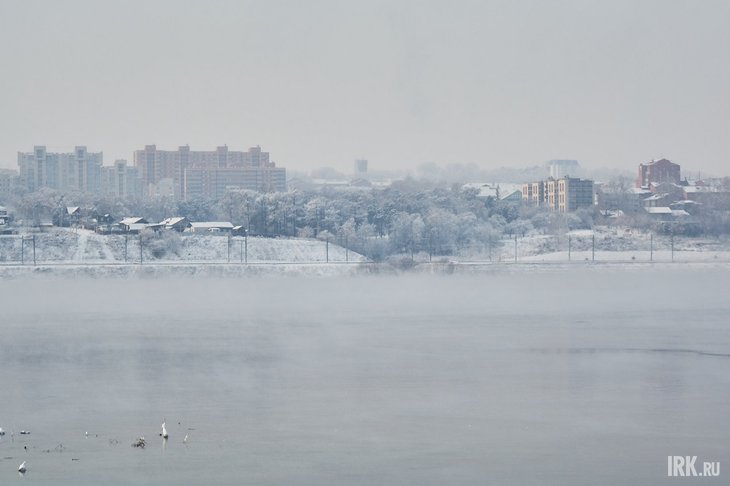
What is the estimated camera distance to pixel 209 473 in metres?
12.6

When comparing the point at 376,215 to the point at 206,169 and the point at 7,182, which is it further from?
the point at 206,169

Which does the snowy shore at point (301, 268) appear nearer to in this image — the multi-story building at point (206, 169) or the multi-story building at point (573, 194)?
the multi-story building at point (573, 194)

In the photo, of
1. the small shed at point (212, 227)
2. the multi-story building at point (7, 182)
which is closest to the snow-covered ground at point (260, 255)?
the small shed at point (212, 227)

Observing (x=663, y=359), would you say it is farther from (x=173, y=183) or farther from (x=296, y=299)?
(x=173, y=183)

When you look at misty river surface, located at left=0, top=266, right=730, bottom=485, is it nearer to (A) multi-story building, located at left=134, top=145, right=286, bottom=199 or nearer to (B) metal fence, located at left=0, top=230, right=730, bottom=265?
(B) metal fence, located at left=0, top=230, right=730, bottom=265

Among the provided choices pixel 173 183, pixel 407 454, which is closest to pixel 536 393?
pixel 407 454

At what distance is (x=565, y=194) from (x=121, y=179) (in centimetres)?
3955

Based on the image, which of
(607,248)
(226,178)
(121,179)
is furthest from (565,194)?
(121,179)

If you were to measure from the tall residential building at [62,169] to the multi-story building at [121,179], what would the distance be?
615 millimetres

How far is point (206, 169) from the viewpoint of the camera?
10050 centimetres

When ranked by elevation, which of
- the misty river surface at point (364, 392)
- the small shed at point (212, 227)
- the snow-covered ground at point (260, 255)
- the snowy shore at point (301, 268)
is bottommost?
the misty river surface at point (364, 392)

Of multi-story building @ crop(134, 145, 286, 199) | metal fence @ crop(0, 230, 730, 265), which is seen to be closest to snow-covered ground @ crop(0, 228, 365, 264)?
metal fence @ crop(0, 230, 730, 265)

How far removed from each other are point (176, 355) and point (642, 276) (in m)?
29.3

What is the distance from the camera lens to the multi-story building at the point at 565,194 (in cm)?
7138
